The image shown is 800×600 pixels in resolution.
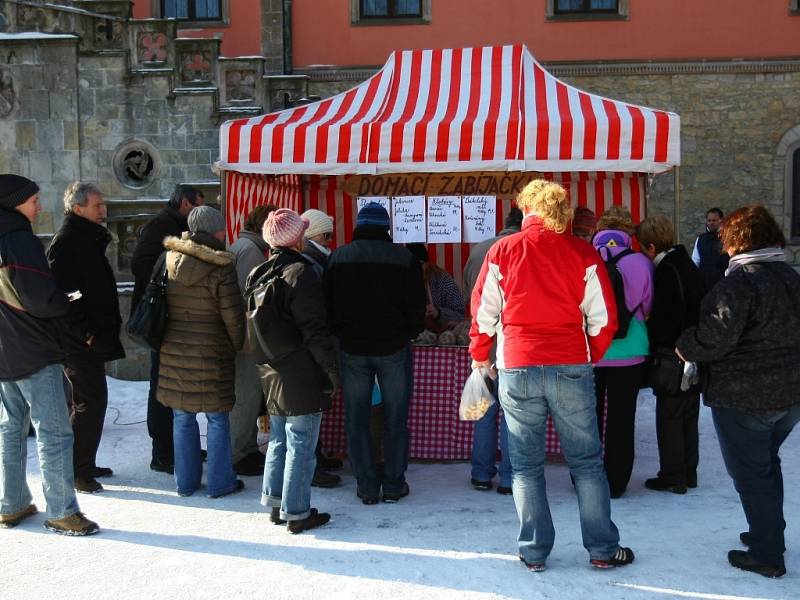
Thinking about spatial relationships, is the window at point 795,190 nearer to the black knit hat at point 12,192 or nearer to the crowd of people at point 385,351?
the crowd of people at point 385,351

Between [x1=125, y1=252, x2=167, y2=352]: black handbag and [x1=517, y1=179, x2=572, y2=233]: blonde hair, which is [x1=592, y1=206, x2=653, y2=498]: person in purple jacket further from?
[x1=125, y1=252, x2=167, y2=352]: black handbag

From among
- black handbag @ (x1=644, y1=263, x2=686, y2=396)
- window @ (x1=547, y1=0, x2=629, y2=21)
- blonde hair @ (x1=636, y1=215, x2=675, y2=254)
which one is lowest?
black handbag @ (x1=644, y1=263, x2=686, y2=396)

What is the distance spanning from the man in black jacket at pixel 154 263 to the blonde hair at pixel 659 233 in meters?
2.97

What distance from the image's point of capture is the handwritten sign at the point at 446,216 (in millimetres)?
6969

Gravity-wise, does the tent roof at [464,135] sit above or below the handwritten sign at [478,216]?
above

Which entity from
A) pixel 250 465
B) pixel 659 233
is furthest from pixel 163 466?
pixel 659 233

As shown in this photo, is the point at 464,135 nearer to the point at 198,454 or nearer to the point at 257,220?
the point at 257,220

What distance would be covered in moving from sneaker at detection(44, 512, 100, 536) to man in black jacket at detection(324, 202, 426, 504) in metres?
1.49

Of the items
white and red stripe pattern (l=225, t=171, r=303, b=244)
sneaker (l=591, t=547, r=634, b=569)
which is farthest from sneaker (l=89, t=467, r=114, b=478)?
sneaker (l=591, t=547, r=634, b=569)

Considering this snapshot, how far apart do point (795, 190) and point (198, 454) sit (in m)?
10.2

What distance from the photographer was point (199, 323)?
16.5 feet

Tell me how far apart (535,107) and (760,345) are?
3.20 metres

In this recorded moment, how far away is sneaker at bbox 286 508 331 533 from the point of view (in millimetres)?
4621

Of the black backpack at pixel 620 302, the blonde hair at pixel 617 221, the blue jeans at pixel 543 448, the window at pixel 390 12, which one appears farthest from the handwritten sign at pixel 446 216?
the window at pixel 390 12
